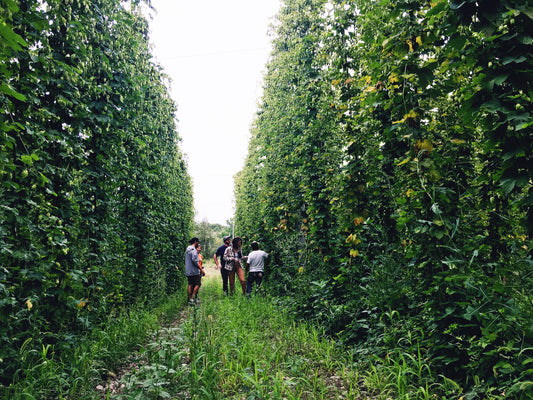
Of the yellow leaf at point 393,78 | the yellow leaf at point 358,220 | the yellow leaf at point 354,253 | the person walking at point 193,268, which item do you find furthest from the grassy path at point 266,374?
the person walking at point 193,268

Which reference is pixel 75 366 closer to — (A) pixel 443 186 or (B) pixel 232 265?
(A) pixel 443 186

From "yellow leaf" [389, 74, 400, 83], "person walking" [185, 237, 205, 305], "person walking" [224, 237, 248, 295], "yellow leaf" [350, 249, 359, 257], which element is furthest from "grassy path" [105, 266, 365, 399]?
"person walking" [224, 237, 248, 295]

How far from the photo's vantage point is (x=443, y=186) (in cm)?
311

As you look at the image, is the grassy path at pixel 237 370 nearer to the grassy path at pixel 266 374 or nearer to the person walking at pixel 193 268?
the grassy path at pixel 266 374

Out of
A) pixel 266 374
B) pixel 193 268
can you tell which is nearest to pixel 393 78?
pixel 266 374

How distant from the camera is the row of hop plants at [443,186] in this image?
211 cm

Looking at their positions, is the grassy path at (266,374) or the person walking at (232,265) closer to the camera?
the grassy path at (266,374)

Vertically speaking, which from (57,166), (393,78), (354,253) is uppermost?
(393,78)

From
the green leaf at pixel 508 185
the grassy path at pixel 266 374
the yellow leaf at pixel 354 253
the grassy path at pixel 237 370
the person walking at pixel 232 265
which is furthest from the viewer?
the person walking at pixel 232 265

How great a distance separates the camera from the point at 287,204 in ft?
30.0

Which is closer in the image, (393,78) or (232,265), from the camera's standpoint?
(393,78)

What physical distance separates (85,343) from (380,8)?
18.7 feet

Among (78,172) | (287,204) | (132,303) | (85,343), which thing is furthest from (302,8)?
(85,343)

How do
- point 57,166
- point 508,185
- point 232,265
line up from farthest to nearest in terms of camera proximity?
point 232,265 → point 57,166 → point 508,185
